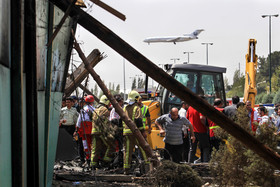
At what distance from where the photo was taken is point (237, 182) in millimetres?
7328

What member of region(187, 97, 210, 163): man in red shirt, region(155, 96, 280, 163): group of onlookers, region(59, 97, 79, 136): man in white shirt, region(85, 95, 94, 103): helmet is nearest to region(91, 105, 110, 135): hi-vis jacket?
region(85, 95, 94, 103): helmet

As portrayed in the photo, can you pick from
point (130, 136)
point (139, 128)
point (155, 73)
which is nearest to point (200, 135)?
point (139, 128)

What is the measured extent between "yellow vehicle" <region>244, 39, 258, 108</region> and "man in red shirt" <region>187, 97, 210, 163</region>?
4099 mm

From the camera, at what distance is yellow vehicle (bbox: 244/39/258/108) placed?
1470cm

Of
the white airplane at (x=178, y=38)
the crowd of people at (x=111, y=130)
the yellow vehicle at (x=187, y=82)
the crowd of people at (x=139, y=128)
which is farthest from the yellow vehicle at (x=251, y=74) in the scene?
the white airplane at (x=178, y=38)

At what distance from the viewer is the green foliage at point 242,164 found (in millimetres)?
6941

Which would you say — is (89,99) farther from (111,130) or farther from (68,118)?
(68,118)

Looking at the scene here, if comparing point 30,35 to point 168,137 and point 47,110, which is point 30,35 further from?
point 168,137

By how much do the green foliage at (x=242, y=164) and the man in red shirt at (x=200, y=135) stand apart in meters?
2.98

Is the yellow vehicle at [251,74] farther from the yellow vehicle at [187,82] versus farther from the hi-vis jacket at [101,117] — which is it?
the hi-vis jacket at [101,117]

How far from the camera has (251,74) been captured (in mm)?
14992

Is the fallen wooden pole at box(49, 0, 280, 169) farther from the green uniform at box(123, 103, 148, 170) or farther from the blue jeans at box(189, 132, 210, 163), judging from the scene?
the blue jeans at box(189, 132, 210, 163)

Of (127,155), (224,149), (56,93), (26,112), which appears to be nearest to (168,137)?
(127,155)

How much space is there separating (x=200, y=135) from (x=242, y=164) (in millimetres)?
3606
